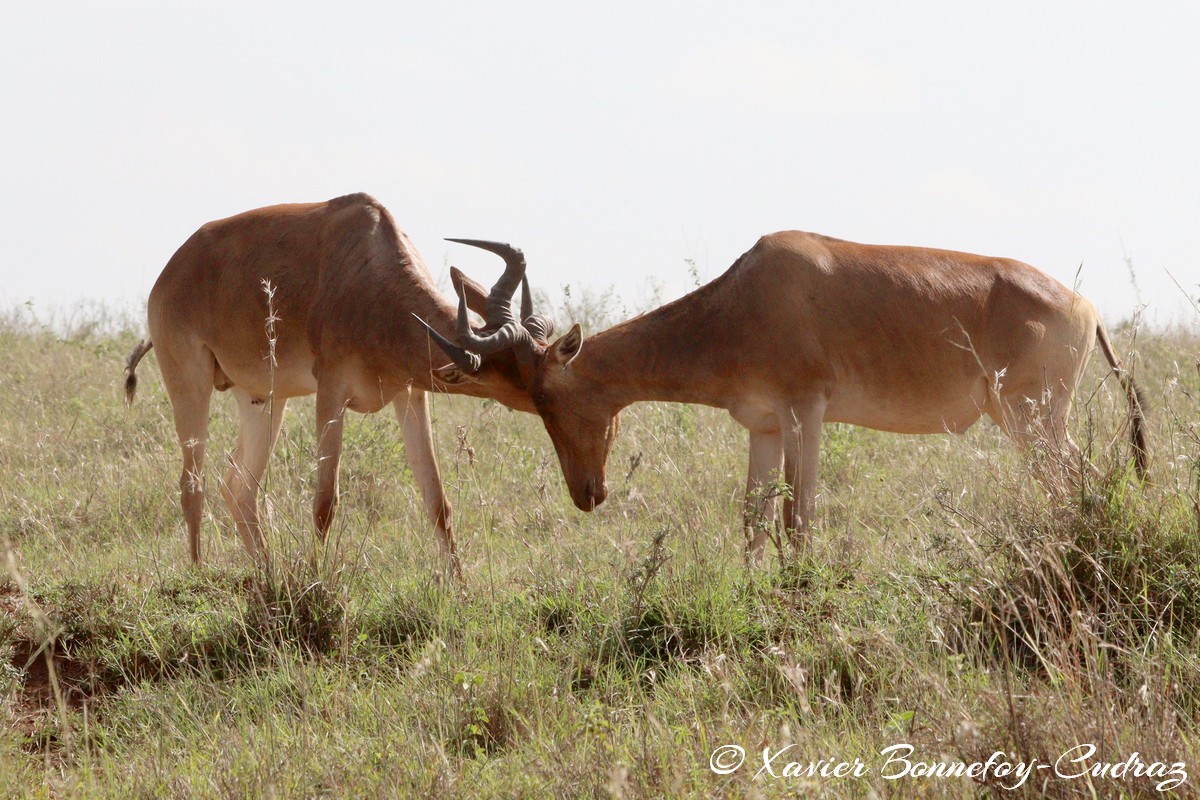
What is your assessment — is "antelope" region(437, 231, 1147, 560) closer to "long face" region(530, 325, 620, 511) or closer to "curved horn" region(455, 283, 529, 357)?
"long face" region(530, 325, 620, 511)

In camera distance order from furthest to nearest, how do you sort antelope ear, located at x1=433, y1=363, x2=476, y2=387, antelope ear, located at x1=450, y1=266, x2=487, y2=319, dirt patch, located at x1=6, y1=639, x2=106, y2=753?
1. antelope ear, located at x1=450, y1=266, x2=487, y2=319
2. antelope ear, located at x1=433, y1=363, x2=476, y2=387
3. dirt patch, located at x1=6, y1=639, x2=106, y2=753

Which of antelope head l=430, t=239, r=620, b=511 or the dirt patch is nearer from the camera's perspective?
the dirt patch

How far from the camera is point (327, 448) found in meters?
7.29

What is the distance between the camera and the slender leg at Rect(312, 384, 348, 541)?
723cm

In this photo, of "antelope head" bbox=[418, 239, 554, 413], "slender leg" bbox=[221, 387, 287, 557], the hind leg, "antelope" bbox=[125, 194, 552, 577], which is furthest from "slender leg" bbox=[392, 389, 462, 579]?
the hind leg

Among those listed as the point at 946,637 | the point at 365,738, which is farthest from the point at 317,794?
the point at 946,637

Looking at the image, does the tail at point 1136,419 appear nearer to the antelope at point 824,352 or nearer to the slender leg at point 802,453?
the antelope at point 824,352

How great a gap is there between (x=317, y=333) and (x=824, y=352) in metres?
3.02

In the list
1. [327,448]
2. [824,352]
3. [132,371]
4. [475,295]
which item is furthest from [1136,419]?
[132,371]

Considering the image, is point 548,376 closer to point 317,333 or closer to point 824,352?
point 317,333

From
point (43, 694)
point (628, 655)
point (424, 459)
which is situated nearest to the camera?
point (628, 655)

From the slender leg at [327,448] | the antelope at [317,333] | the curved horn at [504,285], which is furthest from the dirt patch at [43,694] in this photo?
the curved horn at [504,285]

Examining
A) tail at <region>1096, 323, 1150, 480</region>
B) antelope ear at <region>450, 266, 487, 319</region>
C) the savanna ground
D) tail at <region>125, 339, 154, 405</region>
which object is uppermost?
antelope ear at <region>450, 266, 487, 319</region>
